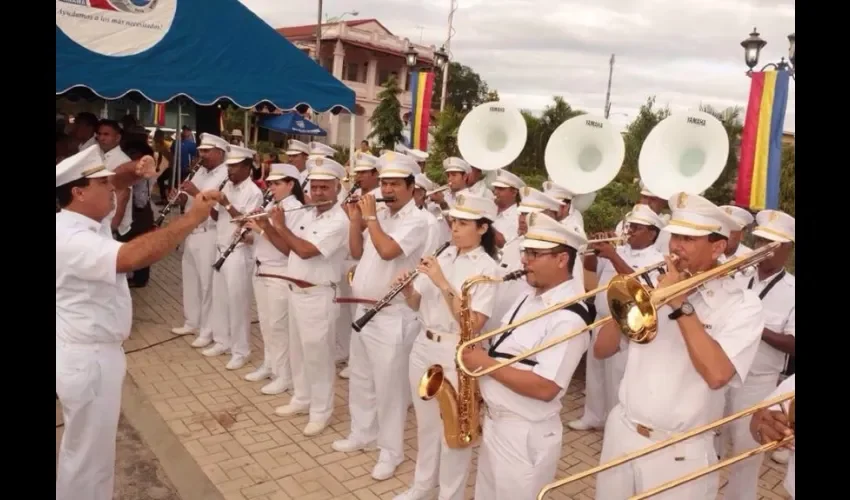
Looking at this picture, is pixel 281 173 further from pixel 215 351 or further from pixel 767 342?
pixel 767 342

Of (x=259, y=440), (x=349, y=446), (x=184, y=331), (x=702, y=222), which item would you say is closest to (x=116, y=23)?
(x=184, y=331)

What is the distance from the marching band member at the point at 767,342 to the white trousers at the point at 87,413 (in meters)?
4.16

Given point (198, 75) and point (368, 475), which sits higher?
point (198, 75)

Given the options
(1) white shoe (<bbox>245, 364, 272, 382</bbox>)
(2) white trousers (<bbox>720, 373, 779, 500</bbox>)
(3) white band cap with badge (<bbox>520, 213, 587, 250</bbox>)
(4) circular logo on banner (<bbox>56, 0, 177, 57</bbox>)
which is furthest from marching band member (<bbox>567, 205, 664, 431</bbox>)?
(4) circular logo on banner (<bbox>56, 0, 177, 57</bbox>)

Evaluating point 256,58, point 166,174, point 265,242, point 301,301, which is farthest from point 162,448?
point 166,174

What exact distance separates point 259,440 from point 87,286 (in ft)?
7.86

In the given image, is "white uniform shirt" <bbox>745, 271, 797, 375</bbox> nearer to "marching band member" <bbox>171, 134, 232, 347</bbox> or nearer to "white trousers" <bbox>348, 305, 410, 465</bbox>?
"white trousers" <bbox>348, 305, 410, 465</bbox>

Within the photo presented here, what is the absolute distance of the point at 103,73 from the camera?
285 inches

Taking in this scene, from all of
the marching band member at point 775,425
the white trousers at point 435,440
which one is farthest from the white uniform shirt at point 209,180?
the marching band member at point 775,425

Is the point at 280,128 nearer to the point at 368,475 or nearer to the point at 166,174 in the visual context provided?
the point at 166,174

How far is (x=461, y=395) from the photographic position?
383 cm

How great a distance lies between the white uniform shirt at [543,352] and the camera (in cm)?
320

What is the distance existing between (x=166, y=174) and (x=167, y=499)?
12721 mm

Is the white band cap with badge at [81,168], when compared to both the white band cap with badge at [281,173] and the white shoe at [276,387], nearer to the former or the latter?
the white band cap with badge at [281,173]
